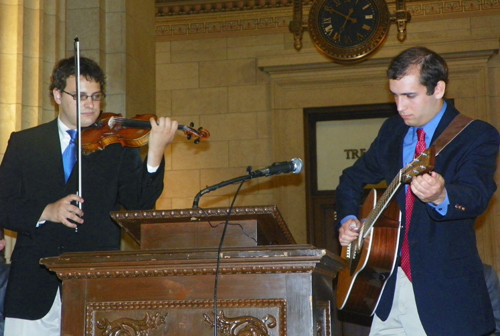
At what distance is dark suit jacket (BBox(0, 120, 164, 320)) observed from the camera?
306 centimetres

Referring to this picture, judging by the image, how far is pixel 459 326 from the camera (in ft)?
9.09

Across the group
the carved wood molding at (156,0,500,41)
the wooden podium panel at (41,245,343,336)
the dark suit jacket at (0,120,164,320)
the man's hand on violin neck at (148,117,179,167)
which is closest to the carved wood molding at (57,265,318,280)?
the wooden podium panel at (41,245,343,336)

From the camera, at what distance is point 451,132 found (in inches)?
115

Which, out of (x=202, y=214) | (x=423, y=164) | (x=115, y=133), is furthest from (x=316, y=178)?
(x=423, y=164)

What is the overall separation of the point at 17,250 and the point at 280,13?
5797mm

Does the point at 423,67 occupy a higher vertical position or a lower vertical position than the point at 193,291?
higher

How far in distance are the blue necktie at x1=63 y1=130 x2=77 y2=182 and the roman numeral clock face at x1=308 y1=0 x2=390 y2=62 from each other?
198 inches

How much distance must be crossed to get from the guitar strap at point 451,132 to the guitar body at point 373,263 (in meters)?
0.30

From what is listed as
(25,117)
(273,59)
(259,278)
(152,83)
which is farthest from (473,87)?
(259,278)

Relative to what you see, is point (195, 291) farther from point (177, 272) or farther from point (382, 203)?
point (382, 203)

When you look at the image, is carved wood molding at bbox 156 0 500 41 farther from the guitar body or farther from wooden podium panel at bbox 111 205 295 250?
wooden podium panel at bbox 111 205 295 250

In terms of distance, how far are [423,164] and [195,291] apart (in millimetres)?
891

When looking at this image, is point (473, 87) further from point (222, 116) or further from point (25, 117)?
point (25, 117)

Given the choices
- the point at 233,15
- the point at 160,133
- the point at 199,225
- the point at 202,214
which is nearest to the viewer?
the point at 202,214
